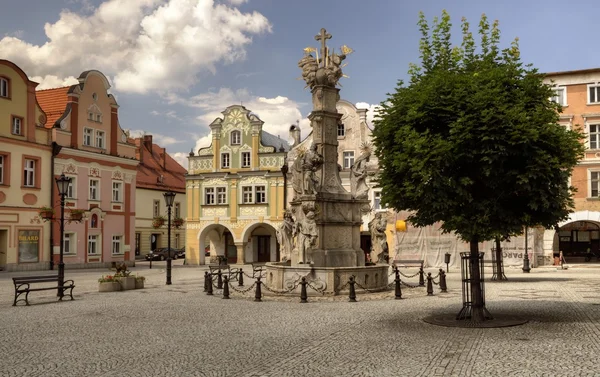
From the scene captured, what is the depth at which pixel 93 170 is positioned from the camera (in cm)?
4075

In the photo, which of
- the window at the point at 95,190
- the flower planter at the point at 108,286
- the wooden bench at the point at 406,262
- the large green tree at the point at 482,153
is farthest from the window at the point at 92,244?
the large green tree at the point at 482,153

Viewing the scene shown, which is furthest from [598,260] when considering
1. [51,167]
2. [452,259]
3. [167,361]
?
[167,361]

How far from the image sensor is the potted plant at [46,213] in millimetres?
35312

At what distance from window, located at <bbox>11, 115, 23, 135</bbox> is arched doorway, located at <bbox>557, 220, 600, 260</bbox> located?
33.7 m

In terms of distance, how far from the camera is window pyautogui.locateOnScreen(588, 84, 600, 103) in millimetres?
38469

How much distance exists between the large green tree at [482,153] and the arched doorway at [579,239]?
3007 cm

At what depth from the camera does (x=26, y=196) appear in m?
36.0

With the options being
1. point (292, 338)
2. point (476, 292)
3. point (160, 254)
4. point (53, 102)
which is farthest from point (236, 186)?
point (292, 338)

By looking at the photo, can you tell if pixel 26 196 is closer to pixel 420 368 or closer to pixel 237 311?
pixel 237 311

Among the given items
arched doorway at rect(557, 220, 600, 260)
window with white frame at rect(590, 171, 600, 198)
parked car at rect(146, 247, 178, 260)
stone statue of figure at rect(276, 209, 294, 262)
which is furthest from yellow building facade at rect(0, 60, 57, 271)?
window with white frame at rect(590, 171, 600, 198)

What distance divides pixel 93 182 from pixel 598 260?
109 ft

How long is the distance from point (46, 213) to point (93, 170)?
596cm

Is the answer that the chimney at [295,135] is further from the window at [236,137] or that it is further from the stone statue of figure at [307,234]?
the stone statue of figure at [307,234]

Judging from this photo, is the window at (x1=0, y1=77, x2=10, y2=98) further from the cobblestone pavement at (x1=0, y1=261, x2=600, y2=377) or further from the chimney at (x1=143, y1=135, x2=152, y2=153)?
the chimney at (x1=143, y1=135, x2=152, y2=153)
